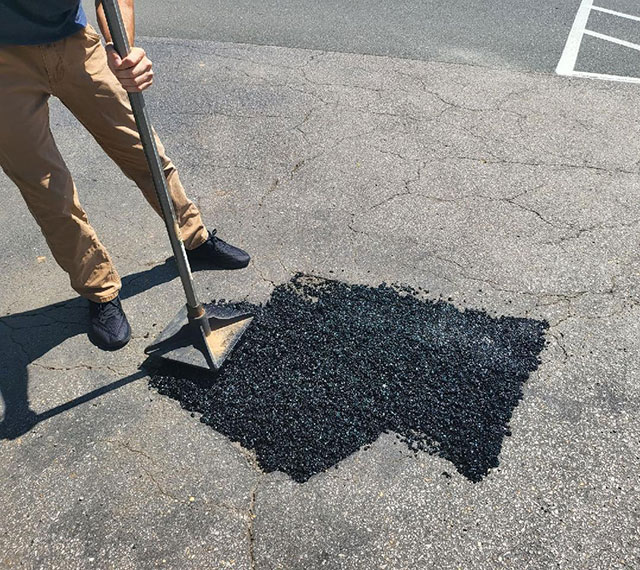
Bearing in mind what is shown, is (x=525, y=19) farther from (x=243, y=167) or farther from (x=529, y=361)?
(x=529, y=361)

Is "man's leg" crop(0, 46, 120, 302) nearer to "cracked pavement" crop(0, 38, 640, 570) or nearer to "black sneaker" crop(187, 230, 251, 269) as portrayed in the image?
"cracked pavement" crop(0, 38, 640, 570)

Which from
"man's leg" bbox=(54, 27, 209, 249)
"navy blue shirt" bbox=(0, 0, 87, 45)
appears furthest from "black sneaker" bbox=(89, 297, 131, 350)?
"navy blue shirt" bbox=(0, 0, 87, 45)

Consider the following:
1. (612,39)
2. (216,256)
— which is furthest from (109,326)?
(612,39)

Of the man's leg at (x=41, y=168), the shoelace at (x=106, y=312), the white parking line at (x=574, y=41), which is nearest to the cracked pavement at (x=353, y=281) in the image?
the shoelace at (x=106, y=312)

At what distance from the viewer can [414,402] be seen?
2947mm

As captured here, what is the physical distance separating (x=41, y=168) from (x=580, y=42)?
21.1 ft

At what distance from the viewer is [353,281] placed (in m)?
3.74

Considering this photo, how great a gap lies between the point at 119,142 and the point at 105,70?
369mm

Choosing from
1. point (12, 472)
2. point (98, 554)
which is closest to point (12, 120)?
point (12, 472)

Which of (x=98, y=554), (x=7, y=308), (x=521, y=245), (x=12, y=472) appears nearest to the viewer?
(x=98, y=554)

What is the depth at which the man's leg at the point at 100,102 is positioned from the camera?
2957 millimetres

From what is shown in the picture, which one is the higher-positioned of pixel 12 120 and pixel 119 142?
pixel 12 120

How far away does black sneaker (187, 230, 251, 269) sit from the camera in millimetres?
3816

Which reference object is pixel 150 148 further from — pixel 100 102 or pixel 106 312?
pixel 106 312
